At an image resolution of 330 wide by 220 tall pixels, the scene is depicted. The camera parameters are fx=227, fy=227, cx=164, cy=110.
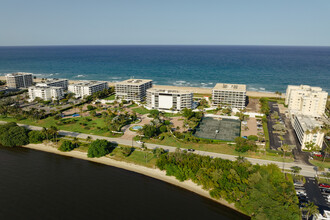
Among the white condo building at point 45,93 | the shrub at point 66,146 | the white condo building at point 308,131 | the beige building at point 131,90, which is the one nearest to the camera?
the white condo building at point 308,131

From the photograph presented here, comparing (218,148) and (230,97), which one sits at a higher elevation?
(230,97)

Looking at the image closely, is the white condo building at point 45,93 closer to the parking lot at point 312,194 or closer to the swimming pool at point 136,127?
the swimming pool at point 136,127

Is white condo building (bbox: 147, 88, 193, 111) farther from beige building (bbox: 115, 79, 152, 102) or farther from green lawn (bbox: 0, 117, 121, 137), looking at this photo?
green lawn (bbox: 0, 117, 121, 137)

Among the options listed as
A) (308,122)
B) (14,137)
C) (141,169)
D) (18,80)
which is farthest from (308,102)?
(18,80)

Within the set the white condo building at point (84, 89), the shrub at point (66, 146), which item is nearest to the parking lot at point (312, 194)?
the shrub at point (66, 146)

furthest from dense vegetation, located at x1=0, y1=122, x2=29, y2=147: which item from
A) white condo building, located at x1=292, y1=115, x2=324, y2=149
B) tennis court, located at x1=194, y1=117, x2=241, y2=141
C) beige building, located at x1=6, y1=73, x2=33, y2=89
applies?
white condo building, located at x1=292, y1=115, x2=324, y2=149

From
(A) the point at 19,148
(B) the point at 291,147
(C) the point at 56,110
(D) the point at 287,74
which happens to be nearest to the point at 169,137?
(B) the point at 291,147

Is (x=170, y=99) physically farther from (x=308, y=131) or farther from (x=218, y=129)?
(x=308, y=131)
